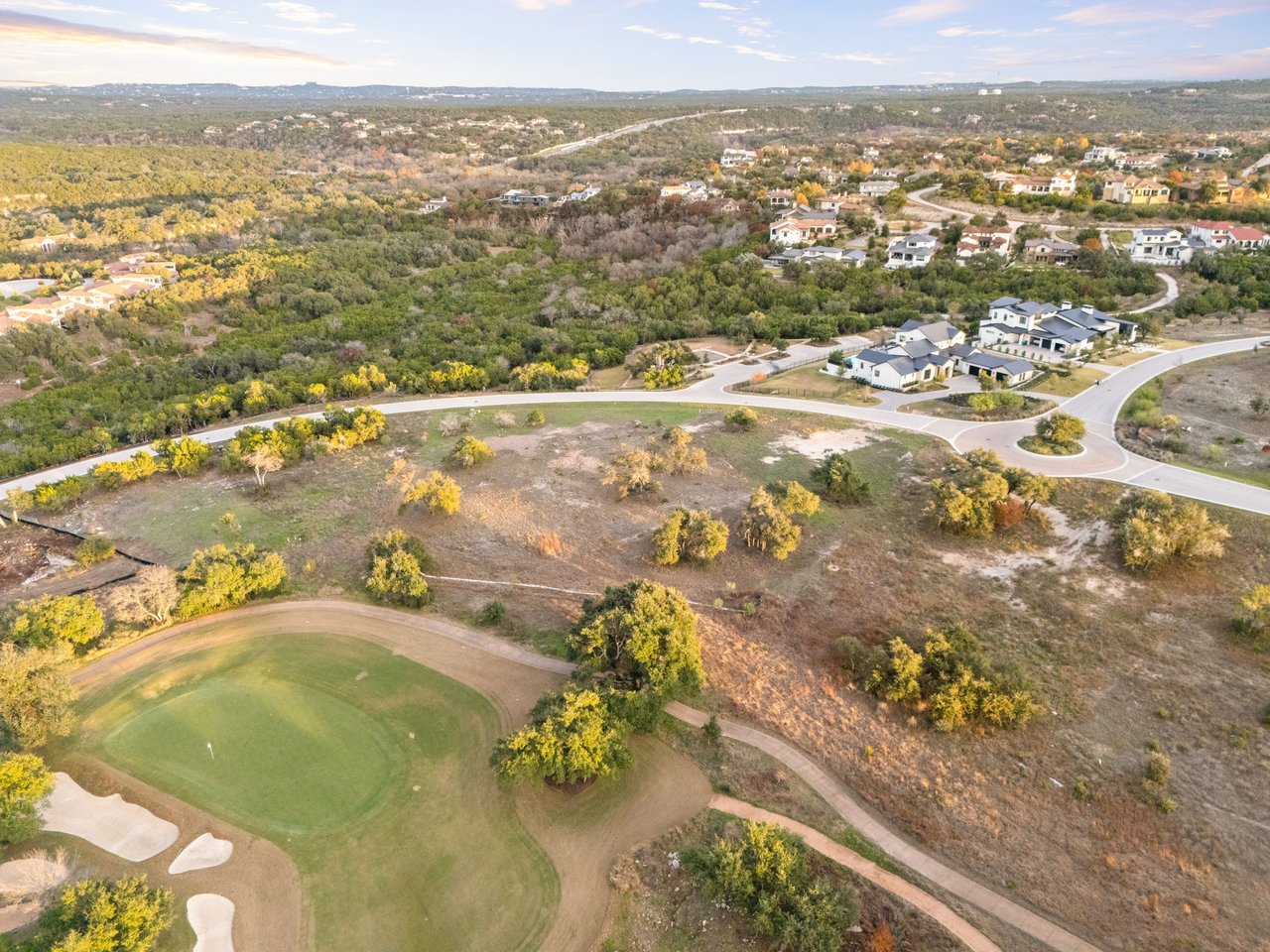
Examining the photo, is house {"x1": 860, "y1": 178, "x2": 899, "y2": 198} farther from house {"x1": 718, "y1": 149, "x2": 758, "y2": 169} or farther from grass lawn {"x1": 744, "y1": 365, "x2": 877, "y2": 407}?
grass lawn {"x1": 744, "y1": 365, "x2": 877, "y2": 407}

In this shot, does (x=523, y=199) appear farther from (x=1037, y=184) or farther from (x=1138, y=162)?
(x=1138, y=162)

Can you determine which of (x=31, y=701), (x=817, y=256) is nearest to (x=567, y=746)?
(x=31, y=701)

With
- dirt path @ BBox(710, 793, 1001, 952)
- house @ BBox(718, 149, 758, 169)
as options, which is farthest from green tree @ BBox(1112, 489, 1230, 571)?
house @ BBox(718, 149, 758, 169)

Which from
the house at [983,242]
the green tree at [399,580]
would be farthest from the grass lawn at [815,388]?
the house at [983,242]

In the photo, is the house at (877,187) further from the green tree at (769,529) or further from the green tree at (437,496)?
the green tree at (437,496)

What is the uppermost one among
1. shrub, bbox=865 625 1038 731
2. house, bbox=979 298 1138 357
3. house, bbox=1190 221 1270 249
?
house, bbox=1190 221 1270 249

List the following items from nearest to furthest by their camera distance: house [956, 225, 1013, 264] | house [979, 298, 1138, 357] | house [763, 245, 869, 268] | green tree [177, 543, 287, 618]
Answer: green tree [177, 543, 287, 618]
house [979, 298, 1138, 357]
house [956, 225, 1013, 264]
house [763, 245, 869, 268]
